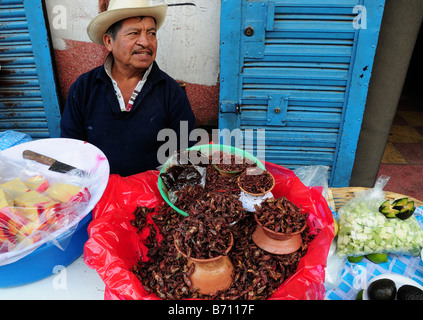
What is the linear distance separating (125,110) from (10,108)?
1740mm

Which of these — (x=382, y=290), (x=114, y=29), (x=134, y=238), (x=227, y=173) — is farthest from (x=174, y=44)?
(x=382, y=290)

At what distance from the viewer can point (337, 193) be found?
92.0 inches

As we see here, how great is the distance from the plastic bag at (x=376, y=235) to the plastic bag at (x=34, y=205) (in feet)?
4.50

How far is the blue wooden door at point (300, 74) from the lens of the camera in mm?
2590

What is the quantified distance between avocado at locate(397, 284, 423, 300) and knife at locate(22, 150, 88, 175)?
1.60m

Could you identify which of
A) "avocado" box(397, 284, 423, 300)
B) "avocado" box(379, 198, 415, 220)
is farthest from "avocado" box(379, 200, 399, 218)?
"avocado" box(397, 284, 423, 300)

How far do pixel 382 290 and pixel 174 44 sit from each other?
2731 mm

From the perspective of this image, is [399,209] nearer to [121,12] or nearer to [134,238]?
[134,238]

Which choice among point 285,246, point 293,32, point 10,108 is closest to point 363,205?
point 285,246

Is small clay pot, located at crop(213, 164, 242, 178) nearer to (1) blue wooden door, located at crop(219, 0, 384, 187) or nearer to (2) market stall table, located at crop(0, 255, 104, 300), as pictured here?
(2) market stall table, located at crop(0, 255, 104, 300)

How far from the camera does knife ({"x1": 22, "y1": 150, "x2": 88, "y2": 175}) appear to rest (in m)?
1.72

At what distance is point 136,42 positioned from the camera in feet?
7.07

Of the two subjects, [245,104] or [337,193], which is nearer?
[337,193]

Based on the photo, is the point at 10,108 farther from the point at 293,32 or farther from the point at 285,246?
the point at 285,246
